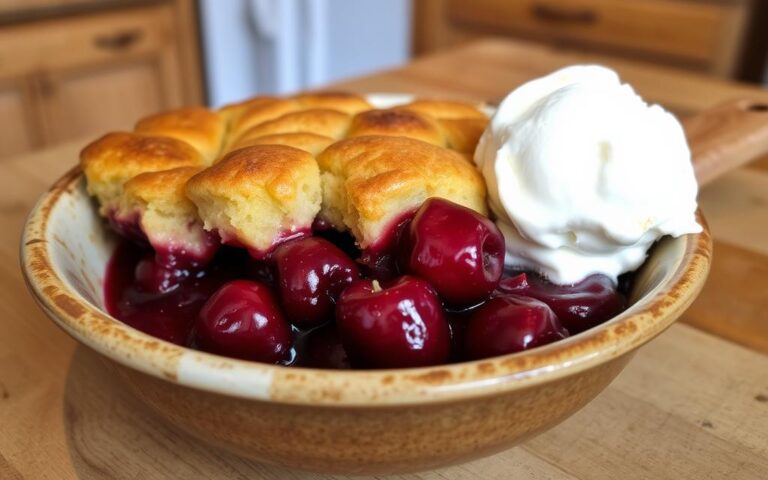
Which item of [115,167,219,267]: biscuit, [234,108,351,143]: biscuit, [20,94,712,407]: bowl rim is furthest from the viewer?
[234,108,351,143]: biscuit

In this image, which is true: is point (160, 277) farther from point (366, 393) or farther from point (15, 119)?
point (15, 119)

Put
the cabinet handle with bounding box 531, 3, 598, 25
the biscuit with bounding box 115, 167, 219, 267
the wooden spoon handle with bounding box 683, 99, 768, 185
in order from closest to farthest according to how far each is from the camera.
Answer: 1. the biscuit with bounding box 115, 167, 219, 267
2. the wooden spoon handle with bounding box 683, 99, 768, 185
3. the cabinet handle with bounding box 531, 3, 598, 25

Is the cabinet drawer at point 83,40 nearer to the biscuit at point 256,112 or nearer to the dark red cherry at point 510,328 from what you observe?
the biscuit at point 256,112

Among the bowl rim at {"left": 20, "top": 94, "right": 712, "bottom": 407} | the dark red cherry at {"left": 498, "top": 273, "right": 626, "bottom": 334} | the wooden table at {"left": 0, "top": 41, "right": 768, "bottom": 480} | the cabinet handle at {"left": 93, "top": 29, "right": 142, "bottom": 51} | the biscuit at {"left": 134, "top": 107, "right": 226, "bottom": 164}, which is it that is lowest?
the cabinet handle at {"left": 93, "top": 29, "right": 142, "bottom": 51}

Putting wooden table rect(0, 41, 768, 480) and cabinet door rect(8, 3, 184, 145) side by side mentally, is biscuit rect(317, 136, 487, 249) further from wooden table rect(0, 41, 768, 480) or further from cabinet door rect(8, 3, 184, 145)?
cabinet door rect(8, 3, 184, 145)

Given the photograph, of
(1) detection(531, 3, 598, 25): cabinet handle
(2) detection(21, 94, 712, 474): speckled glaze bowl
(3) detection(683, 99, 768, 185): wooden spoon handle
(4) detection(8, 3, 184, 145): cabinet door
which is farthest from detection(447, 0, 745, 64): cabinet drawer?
(2) detection(21, 94, 712, 474): speckled glaze bowl

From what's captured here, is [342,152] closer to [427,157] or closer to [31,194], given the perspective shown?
[427,157]
